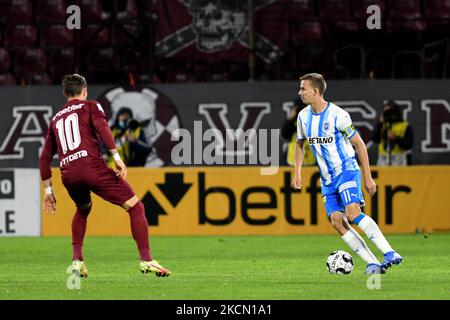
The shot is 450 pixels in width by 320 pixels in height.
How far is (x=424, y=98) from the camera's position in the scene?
19109mm

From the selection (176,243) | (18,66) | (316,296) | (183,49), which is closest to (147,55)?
(183,49)

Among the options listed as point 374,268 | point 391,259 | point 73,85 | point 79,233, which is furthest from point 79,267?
point 391,259

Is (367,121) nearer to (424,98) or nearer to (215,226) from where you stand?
(424,98)

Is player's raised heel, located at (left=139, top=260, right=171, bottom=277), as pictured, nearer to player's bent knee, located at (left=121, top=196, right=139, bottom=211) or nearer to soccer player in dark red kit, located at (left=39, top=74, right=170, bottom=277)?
soccer player in dark red kit, located at (left=39, top=74, right=170, bottom=277)

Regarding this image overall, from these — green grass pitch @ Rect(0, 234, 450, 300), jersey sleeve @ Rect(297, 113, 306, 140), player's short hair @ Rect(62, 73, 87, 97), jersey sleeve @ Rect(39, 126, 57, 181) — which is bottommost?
green grass pitch @ Rect(0, 234, 450, 300)

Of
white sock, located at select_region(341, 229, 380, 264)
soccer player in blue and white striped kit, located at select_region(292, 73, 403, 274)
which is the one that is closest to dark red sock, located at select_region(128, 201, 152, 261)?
soccer player in blue and white striped kit, located at select_region(292, 73, 403, 274)

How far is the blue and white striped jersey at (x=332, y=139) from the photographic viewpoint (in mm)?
10812

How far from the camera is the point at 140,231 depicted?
35.6ft

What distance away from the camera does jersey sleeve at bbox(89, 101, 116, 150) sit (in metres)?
10.7

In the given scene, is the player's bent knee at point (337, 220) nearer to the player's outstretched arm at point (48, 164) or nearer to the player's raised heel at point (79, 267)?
the player's raised heel at point (79, 267)

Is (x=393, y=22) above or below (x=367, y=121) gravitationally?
above

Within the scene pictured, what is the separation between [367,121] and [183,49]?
10.5 ft

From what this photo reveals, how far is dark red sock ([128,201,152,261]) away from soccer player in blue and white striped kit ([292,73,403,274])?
140cm
